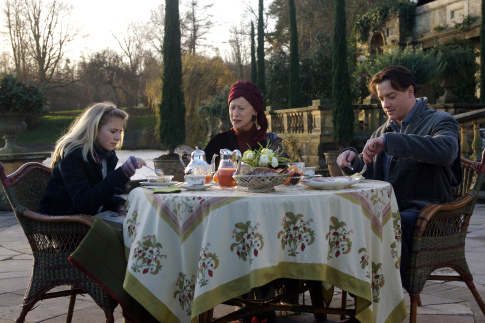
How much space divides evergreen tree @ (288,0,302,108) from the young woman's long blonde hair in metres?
14.1

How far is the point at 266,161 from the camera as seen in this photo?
236 cm

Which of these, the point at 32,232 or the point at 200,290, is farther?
the point at 32,232

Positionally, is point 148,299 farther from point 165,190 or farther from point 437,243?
point 437,243

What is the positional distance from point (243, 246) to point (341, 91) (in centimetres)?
1092

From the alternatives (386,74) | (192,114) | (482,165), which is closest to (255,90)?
(386,74)

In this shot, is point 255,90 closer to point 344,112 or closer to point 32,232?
point 32,232

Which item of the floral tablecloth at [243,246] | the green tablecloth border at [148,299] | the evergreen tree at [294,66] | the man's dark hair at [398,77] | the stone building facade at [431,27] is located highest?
the stone building facade at [431,27]

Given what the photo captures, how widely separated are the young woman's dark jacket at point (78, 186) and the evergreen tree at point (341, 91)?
10038 millimetres

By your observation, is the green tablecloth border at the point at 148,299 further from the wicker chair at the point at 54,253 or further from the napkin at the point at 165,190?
the napkin at the point at 165,190

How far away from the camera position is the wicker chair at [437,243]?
8.01ft

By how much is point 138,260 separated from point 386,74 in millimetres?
1684

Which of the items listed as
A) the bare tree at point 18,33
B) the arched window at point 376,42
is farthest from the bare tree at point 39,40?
the arched window at point 376,42

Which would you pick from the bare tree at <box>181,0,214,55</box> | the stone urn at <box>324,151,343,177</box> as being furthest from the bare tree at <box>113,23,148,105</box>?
the stone urn at <box>324,151,343,177</box>

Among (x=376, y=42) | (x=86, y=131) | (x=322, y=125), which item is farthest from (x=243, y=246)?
(x=376, y=42)
